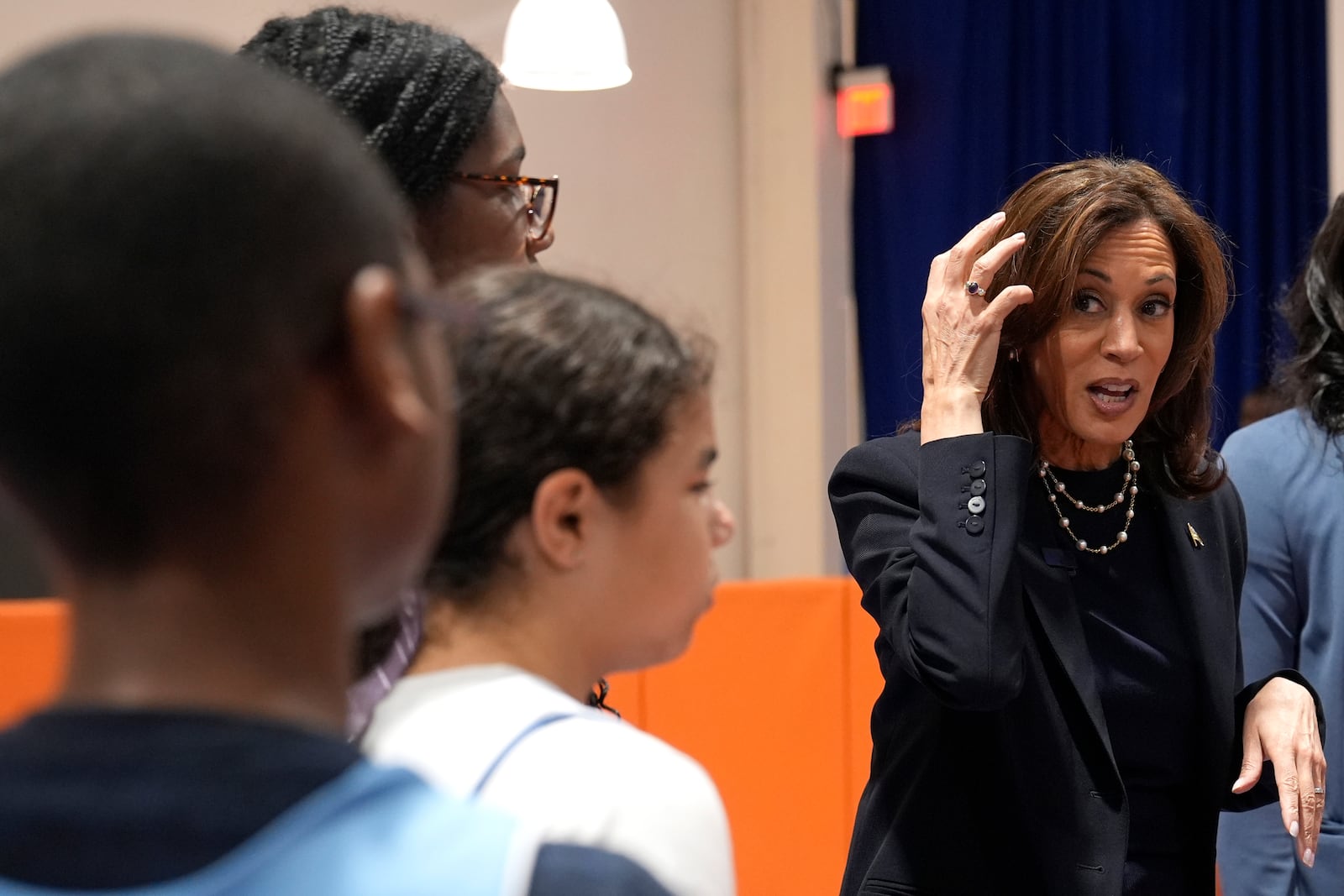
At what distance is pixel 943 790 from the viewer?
1748 mm

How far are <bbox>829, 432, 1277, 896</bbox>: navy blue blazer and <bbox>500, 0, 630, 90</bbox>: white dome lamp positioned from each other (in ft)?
8.30

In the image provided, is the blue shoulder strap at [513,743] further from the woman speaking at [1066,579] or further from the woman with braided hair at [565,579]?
the woman speaking at [1066,579]

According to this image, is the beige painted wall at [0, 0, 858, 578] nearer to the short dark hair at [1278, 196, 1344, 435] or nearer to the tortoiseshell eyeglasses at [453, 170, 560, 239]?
the short dark hair at [1278, 196, 1344, 435]

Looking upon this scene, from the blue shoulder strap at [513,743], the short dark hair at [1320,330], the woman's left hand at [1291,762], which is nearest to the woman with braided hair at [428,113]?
the blue shoulder strap at [513,743]

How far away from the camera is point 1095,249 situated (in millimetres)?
1967

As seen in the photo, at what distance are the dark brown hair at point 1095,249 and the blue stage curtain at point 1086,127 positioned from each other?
291 cm

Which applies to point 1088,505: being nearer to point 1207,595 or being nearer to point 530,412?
point 1207,595

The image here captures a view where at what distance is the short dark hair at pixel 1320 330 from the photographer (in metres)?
2.31

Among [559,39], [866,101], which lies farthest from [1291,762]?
[866,101]

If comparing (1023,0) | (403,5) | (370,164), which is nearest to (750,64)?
(1023,0)

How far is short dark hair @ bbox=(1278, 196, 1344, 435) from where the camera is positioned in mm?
2309

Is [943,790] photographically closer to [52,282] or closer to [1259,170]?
[52,282]

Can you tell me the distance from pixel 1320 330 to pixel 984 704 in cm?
111

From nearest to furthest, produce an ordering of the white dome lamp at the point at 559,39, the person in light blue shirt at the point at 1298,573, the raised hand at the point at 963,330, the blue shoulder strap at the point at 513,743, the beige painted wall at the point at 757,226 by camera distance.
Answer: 1. the blue shoulder strap at the point at 513,743
2. the raised hand at the point at 963,330
3. the person in light blue shirt at the point at 1298,573
4. the white dome lamp at the point at 559,39
5. the beige painted wall at the point at 757,226
